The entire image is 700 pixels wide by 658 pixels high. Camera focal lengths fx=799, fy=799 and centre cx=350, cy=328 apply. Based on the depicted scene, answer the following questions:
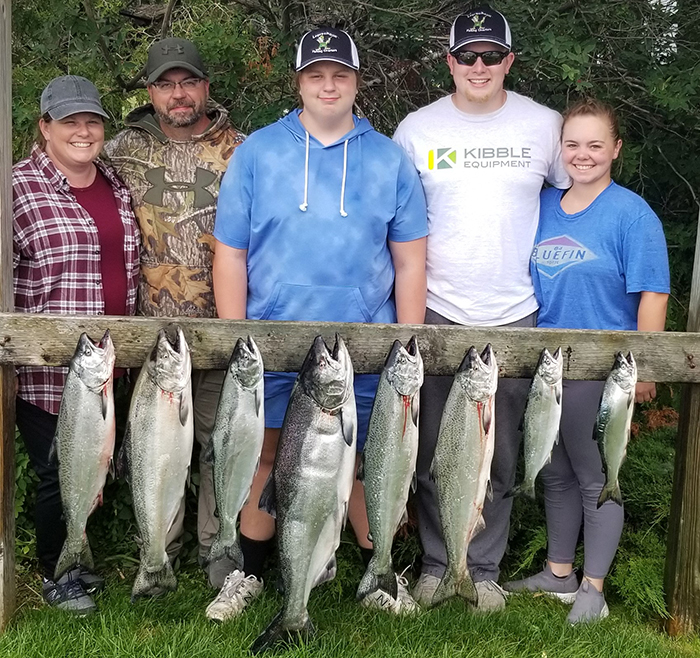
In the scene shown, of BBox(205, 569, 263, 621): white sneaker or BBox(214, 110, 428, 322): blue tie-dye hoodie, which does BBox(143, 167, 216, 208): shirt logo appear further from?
BBox(205, 569, 263, 621): white sneaker

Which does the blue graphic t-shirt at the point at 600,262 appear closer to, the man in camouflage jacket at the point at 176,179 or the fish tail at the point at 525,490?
the fish tail at the point at 525,490

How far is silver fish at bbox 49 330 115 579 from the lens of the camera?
9.51 feet

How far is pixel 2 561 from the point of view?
10.9 feet

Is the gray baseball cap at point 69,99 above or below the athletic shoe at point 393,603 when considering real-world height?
above

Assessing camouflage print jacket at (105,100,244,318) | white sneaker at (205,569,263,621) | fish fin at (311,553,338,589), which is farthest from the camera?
camouflage print jacket at (105,100,244,318)

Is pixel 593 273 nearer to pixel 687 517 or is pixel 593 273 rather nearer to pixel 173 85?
pixel 687 517

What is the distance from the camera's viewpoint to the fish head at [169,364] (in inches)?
114

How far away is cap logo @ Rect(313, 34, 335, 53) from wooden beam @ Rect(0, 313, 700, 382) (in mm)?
1160

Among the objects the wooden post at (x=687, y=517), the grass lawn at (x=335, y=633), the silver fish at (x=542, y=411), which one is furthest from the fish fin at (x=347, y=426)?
the wooden post at (x=687, y=517)

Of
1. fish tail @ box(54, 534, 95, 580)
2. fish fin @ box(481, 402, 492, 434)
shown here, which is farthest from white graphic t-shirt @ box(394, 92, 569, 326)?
fish tail @ box(54, 534, 95, 580)

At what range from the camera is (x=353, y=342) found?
10.3ft

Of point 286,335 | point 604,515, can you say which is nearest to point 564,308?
point 604,515

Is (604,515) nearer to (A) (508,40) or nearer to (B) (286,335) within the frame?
(B) (286,335)

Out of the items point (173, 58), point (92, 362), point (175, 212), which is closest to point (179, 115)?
point (173, 58)
